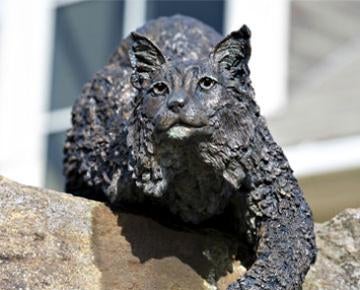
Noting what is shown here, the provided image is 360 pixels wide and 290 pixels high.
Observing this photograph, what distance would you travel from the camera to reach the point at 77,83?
10109 millimetres

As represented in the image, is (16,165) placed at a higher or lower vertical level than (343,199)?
lower

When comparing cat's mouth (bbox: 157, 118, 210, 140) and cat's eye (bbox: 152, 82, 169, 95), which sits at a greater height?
cat's eye (bbox: 152, 82, 169, 95)

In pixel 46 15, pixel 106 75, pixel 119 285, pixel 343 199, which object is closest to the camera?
pixel 119 285

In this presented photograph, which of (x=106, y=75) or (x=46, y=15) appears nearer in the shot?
(x=106, y=75)

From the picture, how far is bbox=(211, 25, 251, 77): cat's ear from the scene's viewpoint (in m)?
3.29

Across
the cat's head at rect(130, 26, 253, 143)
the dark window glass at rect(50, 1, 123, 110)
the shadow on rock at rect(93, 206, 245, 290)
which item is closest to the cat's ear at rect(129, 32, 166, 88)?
the cat's head at rect(130, 26, 253, 143)

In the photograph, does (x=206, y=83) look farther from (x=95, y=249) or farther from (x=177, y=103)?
(x=95, y=249)

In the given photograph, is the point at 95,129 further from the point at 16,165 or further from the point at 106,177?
the point at 16,165

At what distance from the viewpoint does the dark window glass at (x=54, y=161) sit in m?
9.68

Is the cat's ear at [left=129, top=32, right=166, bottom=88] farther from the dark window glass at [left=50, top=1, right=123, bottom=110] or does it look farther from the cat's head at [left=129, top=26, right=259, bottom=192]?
the dark window glass at [left=50, top=1, right=123, bottom=110]

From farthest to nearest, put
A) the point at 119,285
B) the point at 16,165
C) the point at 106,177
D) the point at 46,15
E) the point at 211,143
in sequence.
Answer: the point at 46,15, the point at 16,165, the point at 106,177, the point at 119,285, the point at 211,143

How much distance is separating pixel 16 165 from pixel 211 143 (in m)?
6.67

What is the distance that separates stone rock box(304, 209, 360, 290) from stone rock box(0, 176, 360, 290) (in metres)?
0.03

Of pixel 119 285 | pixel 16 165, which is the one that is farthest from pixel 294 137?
pixel 119 285
